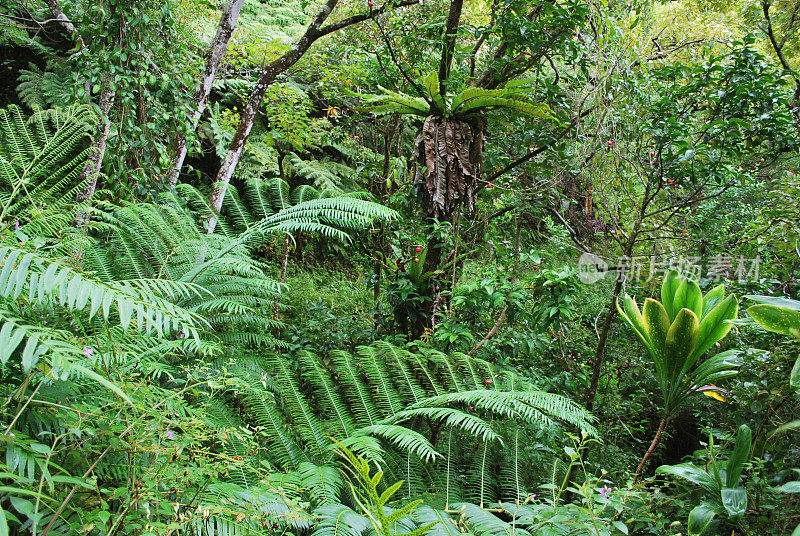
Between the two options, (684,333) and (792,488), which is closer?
(792,488)

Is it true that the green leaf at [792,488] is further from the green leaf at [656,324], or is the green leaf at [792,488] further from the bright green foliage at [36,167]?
the bright green foliage at [36,167]

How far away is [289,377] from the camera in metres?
2.30

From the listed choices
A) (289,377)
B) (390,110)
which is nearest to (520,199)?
(390,110)

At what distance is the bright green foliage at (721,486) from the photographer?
1.21m

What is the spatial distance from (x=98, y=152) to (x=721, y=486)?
3475mm

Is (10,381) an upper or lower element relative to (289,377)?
upper

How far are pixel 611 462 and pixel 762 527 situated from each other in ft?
3.61

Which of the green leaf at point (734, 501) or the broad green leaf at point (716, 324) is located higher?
the broad green leaf at point (716, 324)

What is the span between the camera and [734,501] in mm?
1231

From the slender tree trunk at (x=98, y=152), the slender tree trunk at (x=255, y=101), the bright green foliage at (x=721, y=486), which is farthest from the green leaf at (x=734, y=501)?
the slender tree trunk at (x=98, y=152)

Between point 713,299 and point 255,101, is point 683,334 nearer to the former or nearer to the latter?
point 713,299

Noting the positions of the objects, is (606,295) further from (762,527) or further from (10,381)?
(10,381)

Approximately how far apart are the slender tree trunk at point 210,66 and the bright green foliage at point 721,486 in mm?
3510

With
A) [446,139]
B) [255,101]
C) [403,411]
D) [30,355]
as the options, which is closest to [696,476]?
[403,411]
